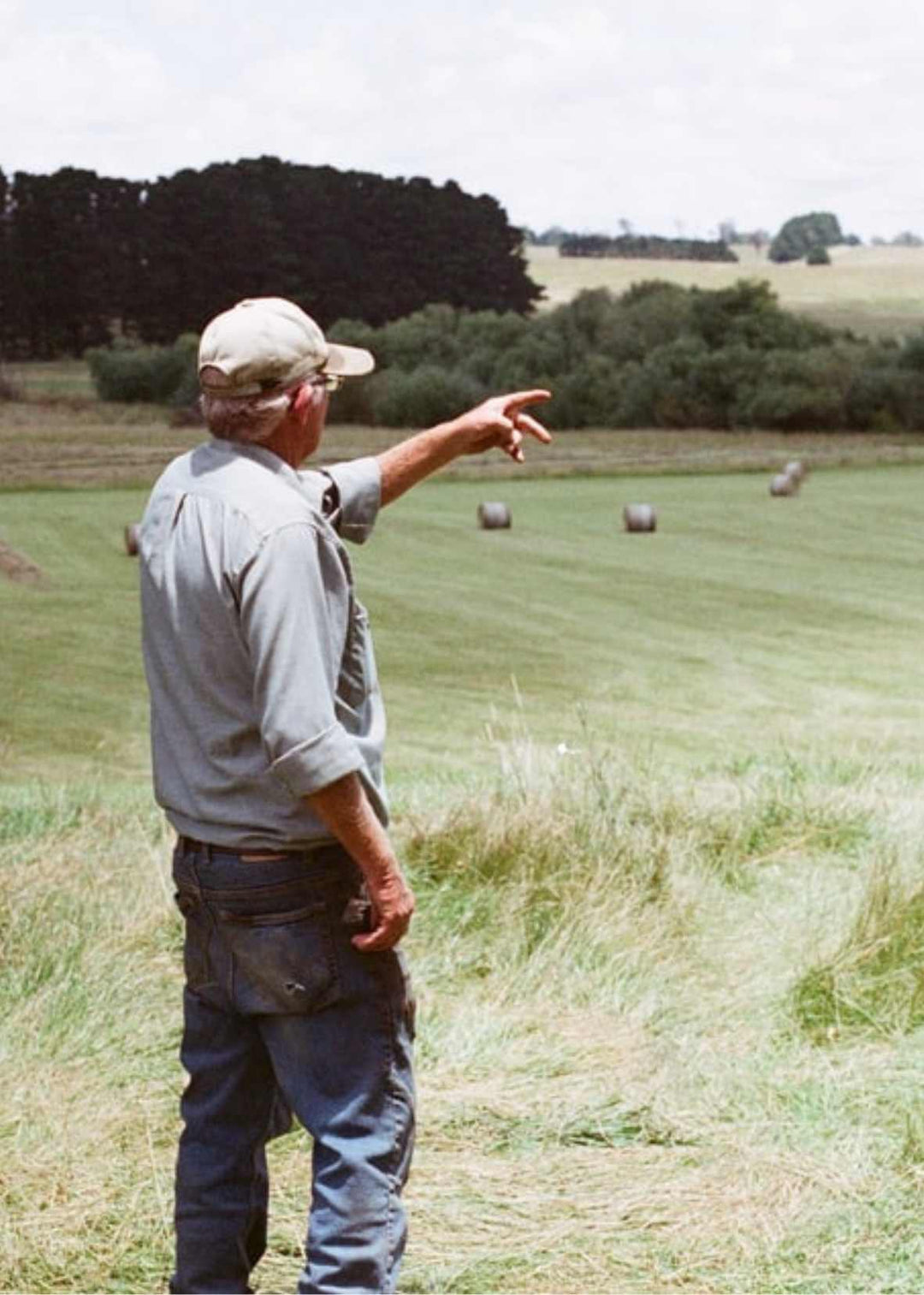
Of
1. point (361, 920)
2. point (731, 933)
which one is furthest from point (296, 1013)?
point (731, 933)

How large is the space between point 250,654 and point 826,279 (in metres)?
21.4

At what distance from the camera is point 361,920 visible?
2227 mm

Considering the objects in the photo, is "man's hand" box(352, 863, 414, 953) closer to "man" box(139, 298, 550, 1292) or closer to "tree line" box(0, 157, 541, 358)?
"man" box(139, 298, 550, 1292)

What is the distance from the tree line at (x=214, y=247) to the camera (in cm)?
1130

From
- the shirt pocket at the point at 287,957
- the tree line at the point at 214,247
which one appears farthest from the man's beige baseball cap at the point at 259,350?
the tree line at the point at 214,247

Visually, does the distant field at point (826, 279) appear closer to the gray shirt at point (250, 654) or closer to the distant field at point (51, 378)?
the distant field at point (51, 378)

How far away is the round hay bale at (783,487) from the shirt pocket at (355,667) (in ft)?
49.6

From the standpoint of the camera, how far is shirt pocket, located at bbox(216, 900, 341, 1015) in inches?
87.7

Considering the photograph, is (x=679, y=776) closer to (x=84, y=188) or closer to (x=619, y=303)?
(x=84, y=188)

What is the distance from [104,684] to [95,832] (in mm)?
3779

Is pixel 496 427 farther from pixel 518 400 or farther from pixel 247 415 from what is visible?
pixel 247 415

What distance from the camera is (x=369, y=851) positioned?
218cm

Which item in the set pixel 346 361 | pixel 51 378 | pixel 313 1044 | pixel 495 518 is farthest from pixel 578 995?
pixel 495 518

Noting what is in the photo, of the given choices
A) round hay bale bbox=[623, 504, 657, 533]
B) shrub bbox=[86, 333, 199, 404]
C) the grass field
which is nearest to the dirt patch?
shrub bbox=[86, 333, 199, 404]
